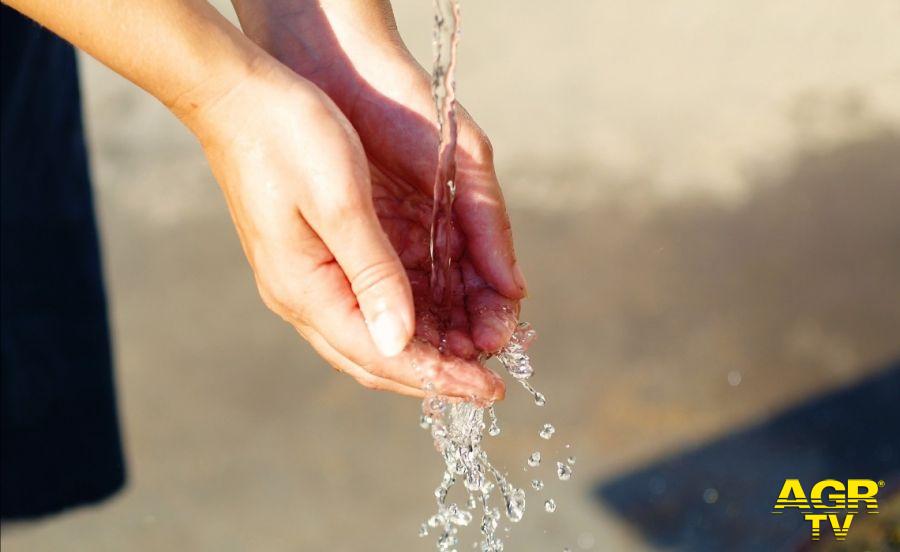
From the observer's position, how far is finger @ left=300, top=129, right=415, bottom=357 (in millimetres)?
1060

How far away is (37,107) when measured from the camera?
1.84 meters

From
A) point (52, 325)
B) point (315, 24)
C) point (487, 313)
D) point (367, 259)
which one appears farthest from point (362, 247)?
point (52, 325)

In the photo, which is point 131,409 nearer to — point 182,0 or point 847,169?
point 182,0

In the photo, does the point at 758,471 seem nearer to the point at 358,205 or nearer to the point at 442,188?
the point at 442,188

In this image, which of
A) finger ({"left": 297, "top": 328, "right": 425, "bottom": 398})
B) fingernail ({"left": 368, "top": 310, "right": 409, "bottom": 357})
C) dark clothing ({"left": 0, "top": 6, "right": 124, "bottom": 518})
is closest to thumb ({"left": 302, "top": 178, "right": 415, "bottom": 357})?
fingernail ({"left": 368, "top": 310, "right": 409, "bottom": 357})

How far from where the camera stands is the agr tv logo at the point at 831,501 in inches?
62.8

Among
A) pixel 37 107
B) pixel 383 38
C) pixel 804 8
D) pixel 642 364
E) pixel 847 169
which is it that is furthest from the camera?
pixel 804 8

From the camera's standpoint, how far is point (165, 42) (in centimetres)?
107

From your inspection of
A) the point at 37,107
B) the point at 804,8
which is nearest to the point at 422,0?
the point at 804,8

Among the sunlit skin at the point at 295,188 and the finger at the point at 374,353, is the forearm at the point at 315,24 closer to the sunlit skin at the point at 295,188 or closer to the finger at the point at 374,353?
the sunlit skin at the point at 295,188

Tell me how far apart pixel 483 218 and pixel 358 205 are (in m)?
0.27

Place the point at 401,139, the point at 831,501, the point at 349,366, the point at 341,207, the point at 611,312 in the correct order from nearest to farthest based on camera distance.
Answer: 1. the point at 341,207
2. the point at 349,366
3. the point at 401,139
4. the point at 831,501
5. the point at 611,312

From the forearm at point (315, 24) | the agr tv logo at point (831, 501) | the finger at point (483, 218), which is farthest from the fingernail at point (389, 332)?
the agr tv logo at point (831, 501)

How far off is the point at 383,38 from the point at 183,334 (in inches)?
45.2
